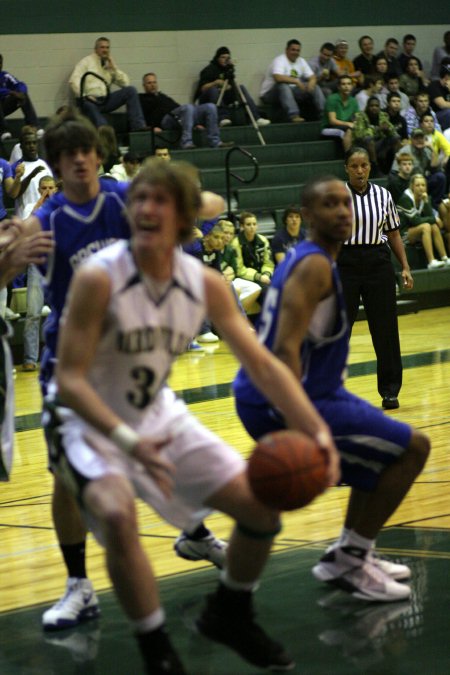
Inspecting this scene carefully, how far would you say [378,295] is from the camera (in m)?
8.10

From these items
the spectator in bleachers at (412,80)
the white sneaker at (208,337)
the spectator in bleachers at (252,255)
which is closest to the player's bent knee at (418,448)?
the spectator in bleachers at (252,255)

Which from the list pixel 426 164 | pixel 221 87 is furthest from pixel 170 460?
pixel 221 87

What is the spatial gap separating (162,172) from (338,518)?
2634 mm

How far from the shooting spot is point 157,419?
3.50m

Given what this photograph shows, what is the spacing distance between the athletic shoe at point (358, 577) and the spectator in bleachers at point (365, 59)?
15.2m

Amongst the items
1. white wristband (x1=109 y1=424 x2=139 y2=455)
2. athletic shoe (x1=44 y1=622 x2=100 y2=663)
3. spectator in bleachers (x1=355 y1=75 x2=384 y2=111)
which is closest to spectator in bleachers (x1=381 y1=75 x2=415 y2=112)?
spectator in bleachers (x1=355 y1=75 x2=384 y2=111)

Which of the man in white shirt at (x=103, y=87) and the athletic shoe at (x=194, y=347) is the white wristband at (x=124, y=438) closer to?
the athletic shoe at (x=194, y=347)

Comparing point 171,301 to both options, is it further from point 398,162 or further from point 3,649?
point 398,162

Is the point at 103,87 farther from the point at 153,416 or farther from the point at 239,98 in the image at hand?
the point at 153,416

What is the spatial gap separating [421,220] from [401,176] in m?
0.73

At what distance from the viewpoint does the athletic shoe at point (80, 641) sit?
153 inches

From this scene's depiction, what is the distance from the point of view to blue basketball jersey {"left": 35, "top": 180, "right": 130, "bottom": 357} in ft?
13.8

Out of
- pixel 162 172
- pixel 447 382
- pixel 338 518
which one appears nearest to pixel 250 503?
pixel 162 172

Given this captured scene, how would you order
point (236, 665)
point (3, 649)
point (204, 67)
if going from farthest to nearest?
point (204, 67) < point (3, 649) < point (236, 665)
